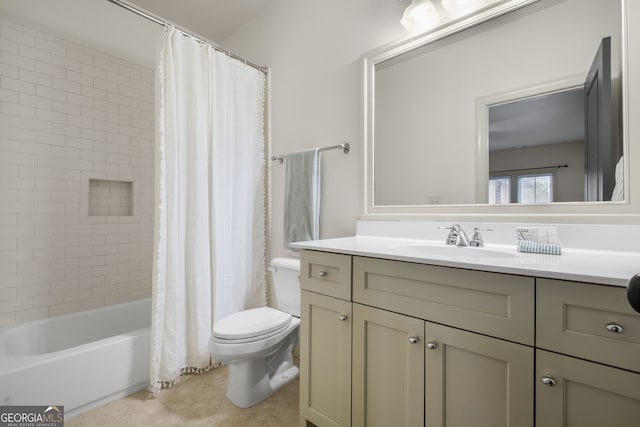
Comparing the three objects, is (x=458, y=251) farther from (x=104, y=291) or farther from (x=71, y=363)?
(x=104, y=291)

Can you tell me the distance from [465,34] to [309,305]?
148 centimetres

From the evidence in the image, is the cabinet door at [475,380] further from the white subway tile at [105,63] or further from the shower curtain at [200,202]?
the white subway tile at [105,63]

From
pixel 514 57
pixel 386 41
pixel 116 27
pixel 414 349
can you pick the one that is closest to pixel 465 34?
pixel 514 57

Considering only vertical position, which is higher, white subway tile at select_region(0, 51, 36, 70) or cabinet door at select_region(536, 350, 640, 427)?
white subway tile at select_region(0, 51, 36, 70)

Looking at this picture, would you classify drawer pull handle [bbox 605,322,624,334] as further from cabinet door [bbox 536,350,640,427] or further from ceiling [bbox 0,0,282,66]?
ceiling [bbox 0,0,282,66]

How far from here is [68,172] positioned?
208cm

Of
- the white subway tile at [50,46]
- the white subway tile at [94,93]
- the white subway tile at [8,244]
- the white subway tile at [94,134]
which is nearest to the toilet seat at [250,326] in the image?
the white subway tile at [8,244]

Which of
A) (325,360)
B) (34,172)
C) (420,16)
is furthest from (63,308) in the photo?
(420,16)

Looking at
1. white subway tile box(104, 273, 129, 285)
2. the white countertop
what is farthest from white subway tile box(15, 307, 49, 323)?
the white countertop

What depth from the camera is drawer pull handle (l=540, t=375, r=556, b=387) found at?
0.71 metres

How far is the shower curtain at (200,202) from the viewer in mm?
1655

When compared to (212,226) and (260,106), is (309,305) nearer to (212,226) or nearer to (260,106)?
(212,226)

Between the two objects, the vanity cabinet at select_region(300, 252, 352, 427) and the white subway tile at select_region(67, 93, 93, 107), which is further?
the white subway tile at select_region(67, 93, 93, 107)

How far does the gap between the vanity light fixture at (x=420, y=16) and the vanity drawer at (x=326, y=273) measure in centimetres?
125
